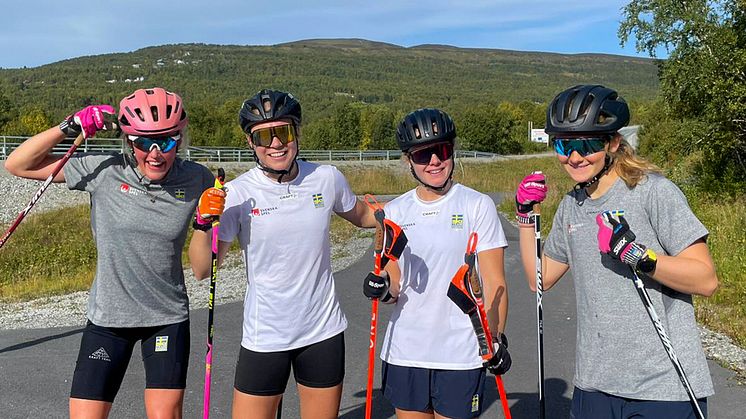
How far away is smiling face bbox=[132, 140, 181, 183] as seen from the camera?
3.95m

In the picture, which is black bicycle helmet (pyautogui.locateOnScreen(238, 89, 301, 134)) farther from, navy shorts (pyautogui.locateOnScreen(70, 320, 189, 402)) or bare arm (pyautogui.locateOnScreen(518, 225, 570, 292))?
bare arm (pyautogui.locateOnScreen(518, 225, 570, 292))

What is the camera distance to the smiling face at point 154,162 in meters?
3.95

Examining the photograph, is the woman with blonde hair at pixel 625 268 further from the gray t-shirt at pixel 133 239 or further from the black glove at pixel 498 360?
the gray t-shirt at pixel 133 239

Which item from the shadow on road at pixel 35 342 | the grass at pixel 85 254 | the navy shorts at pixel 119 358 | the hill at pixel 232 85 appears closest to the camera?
the navy shorts at pixel 119 358

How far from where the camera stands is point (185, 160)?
4344 millimetres

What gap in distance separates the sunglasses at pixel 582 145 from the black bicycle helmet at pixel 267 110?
1.57m

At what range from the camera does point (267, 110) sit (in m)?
3.95

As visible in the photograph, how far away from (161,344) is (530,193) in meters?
2.25

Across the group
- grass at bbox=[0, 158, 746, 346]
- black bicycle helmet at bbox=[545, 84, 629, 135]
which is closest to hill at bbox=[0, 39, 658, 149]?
grass at bbox=[0, 158, 746, 346]

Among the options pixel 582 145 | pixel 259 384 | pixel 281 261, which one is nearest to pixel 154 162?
pixel 281 261

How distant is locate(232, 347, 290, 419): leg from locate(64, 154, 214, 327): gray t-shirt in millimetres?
555

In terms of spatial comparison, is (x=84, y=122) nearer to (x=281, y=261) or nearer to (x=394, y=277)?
(x=281, y=261)

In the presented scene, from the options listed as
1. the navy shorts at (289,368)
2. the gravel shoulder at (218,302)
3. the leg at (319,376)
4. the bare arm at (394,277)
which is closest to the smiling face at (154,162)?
the navy shorts at (289,368)

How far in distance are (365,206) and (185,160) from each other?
3.81 feet
